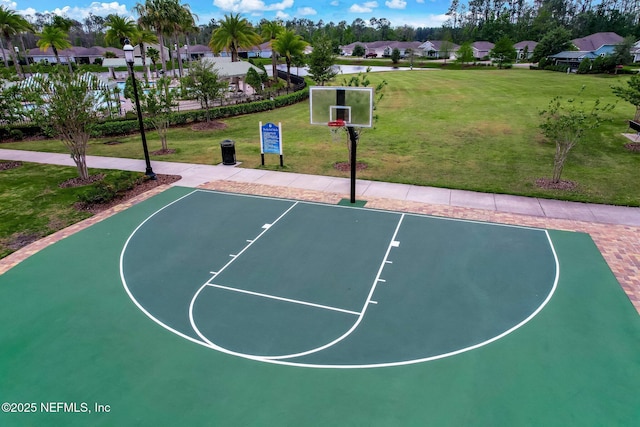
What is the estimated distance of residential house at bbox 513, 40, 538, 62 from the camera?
86625 millimetres

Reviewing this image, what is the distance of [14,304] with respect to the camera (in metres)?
8.93

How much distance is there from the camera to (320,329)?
316 inches

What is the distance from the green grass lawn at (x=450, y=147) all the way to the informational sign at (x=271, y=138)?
30.9 inches

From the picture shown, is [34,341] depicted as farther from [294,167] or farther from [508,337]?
[294,167]

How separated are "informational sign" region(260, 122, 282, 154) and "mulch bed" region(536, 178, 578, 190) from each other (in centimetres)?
1102

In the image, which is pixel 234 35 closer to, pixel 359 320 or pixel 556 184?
pixel 556 184

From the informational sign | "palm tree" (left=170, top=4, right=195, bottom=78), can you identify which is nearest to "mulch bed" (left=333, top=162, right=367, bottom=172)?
the informational sign

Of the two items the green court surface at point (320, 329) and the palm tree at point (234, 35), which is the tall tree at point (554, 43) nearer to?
the palm tree at point (234, 35)

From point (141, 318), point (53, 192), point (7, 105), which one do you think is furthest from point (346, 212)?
point (7, 105)

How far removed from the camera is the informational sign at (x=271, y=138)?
18.4 meters

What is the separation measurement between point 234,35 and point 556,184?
42235 millimetres

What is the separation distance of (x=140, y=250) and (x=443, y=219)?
30.1 feet

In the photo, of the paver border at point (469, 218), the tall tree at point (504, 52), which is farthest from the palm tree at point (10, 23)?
the tall tree at point (504, 52)

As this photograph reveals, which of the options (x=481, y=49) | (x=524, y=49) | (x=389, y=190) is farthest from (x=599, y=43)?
(x=389, y=190)
